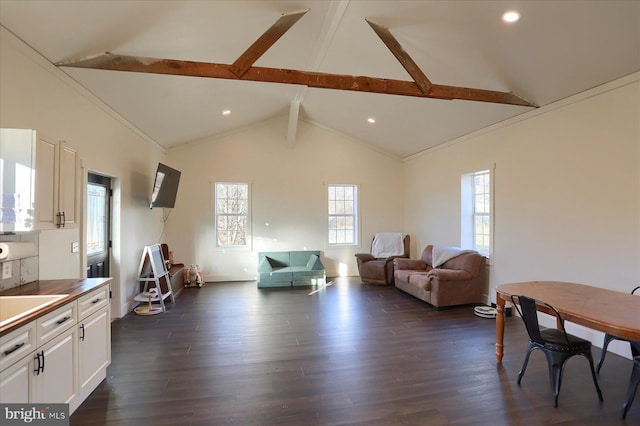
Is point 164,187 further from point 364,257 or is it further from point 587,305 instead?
point 587,305

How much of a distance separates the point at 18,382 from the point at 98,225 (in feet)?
9.05

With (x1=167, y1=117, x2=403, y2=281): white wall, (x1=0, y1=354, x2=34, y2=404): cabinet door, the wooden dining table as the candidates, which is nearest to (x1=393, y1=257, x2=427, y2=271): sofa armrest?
(x1=167, y1=117, x2=403, y2=281): white wall

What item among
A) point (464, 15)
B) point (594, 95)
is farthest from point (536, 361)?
point (464, 15)

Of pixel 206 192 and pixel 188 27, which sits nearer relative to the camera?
pixel 188 27

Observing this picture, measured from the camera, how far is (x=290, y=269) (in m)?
6.40

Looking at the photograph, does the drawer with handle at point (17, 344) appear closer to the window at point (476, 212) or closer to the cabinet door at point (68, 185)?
the cabinet door at point (68, 185)

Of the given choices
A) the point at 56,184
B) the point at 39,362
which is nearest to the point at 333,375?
the point at 39,362

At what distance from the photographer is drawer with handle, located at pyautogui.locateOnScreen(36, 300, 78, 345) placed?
180 centimetres

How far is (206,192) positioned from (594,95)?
21.0 feet

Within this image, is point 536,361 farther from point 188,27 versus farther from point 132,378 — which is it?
point 188,27

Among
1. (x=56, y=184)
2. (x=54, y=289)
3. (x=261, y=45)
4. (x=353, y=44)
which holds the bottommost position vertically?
(x=54, y=289)

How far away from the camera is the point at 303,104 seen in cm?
623

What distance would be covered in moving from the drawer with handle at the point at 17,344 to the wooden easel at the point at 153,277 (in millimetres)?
2899

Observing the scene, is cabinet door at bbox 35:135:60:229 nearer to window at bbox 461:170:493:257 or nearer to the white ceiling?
the white ceiling
